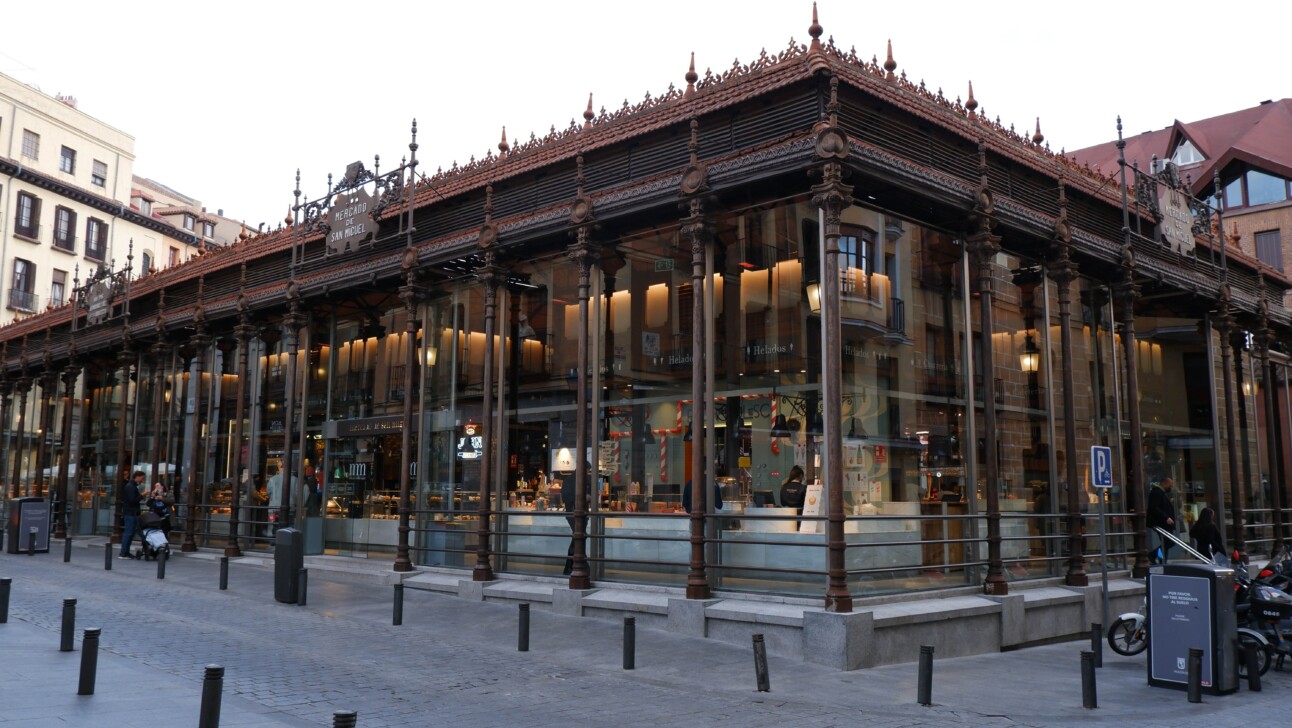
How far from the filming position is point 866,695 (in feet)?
33.2

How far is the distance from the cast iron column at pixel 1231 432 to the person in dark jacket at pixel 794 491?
1170cm

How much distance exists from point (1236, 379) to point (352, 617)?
20.6 meters

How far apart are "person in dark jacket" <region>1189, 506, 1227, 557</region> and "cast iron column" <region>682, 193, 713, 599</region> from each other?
10148mm

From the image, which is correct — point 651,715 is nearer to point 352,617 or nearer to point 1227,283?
point 352,617

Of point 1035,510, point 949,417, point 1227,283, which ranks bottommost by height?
point 1035,510

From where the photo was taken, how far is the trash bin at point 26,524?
2592cm

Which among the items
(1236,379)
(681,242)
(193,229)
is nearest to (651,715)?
(681,242)

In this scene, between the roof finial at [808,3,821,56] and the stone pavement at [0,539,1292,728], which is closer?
the stone pavement at [0,539,1292,728]

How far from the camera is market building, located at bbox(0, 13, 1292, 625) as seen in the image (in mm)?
13766

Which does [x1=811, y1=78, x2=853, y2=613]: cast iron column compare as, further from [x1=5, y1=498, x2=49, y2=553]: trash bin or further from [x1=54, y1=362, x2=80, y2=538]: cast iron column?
[x1=54, y1=362, x2=80, y2=538]: cast iron column

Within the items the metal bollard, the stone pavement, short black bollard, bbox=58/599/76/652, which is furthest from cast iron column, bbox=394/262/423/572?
the metal bollard

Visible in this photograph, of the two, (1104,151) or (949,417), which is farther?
(1104,151)

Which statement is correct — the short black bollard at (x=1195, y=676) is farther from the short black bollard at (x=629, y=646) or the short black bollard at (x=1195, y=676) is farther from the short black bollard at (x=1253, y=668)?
the short black bollard at (x=629, y=646)

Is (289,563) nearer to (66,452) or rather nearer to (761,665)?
(761,665)
